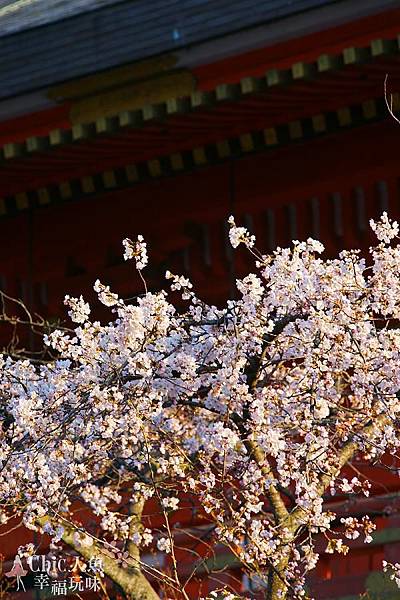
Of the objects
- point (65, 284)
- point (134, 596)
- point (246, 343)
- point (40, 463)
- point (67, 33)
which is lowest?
point (134, 596)

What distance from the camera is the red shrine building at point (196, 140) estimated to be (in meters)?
9.97

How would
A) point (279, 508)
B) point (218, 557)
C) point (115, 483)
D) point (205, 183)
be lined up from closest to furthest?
point (279, 508)
point (115, 483)
point (218, 557)
point (205, 183)

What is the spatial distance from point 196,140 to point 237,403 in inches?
164

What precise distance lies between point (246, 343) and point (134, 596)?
4.46ft

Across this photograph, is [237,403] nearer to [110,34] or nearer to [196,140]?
[196,140]

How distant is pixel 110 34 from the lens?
35.3 feet

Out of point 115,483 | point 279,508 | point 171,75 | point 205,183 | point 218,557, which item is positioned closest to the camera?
point 279,508

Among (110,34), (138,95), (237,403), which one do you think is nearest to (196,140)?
(138,95)

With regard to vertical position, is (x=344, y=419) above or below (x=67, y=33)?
below

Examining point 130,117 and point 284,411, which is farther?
point 130,117

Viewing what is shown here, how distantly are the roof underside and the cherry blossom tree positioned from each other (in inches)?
125

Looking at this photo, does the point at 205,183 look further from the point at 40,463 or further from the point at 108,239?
the point at 40,463

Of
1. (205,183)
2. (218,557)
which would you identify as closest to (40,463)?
(218,557)

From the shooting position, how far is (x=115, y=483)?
28.7 ft
